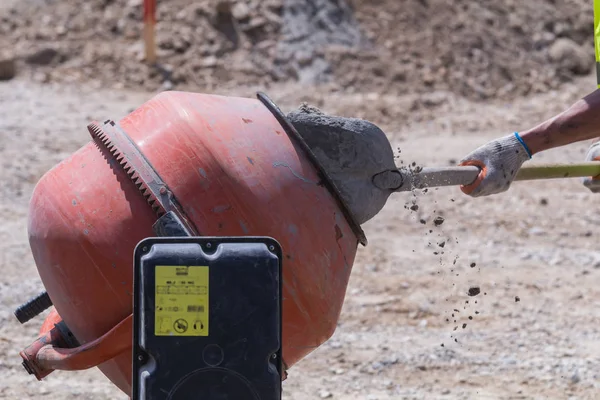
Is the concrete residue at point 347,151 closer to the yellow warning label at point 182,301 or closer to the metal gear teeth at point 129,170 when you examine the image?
the metal gear teeth at point 129,170

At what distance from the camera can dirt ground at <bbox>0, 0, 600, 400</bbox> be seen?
3.74m

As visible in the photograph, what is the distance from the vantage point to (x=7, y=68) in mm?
7965

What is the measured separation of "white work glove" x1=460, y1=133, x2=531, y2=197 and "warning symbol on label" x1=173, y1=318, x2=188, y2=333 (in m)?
1.29

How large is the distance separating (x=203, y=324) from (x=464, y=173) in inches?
47.6

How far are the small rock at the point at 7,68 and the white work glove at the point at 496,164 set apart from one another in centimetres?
585

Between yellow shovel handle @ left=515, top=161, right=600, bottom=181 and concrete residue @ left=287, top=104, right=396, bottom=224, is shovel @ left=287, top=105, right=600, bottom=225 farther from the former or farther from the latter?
yellow shovel handle @ left=515, top=161, right=600, bottom=181

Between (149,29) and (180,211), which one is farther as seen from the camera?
(149,29)

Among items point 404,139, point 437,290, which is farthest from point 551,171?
point 404,139

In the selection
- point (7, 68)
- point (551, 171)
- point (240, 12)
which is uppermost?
point (551, 171)

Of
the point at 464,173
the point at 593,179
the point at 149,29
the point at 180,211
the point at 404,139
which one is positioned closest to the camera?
the point at 180,211

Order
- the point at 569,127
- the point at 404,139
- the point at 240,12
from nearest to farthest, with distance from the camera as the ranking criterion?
the point at 569,127 → the point at 404,139 → the point at 240,12

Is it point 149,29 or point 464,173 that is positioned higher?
point 464,173

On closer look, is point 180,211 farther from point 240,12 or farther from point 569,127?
point 240,12

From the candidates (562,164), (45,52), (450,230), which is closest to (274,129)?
(562,164)
